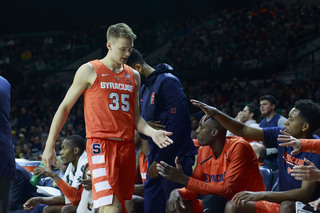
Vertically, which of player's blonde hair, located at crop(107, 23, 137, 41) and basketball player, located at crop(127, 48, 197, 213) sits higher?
player's blonde hair, located at crop(107, 23, 137, 41)

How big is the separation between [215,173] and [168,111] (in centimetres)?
75

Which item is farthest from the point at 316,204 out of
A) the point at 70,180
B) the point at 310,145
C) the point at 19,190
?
the point at 19,190

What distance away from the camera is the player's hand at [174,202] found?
355 cm

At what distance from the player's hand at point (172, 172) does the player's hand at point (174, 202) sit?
16cm

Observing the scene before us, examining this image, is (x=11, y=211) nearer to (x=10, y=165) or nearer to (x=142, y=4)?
(x=10, y=165)

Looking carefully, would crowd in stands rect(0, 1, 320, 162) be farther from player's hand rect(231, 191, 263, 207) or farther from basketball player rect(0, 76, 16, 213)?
basketball player rect(0, 76, 16, 213)

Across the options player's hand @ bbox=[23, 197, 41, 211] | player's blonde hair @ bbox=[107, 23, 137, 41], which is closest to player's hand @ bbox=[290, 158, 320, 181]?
player's blonde hair @ bbox=[107, 23, 137, 41]

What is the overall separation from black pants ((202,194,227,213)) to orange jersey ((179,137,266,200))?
0.14ft

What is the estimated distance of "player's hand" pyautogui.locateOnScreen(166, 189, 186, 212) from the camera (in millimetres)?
3551

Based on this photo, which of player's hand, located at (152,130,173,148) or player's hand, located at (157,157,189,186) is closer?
player's hand, located at (152,130,173,148)

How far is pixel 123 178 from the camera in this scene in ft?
10.1

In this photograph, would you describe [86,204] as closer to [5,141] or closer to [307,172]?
[5,141]

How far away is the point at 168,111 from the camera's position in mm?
3768

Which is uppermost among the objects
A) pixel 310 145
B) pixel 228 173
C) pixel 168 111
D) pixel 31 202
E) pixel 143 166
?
pixel 168 111
